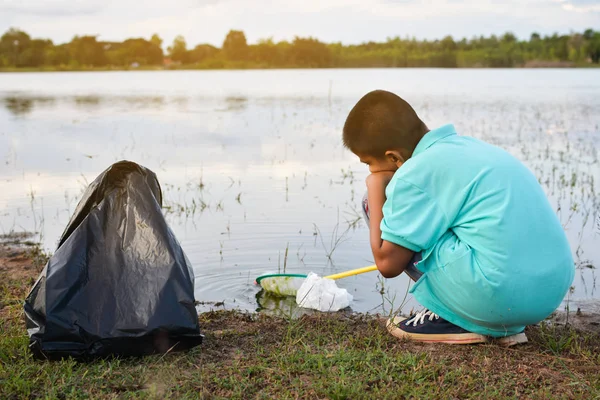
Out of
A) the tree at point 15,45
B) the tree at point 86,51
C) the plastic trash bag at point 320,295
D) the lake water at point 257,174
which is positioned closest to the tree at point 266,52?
the tree at point 86,51

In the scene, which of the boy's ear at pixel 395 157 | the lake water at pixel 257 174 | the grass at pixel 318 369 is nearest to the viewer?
the grass at pixel 318 369

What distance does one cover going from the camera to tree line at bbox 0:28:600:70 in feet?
211

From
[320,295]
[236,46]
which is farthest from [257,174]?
[236,46]

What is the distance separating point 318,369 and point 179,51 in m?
72.1

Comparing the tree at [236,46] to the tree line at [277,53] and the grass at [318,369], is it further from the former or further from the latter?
the grass at [318,369]

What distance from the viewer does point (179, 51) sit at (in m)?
72.1

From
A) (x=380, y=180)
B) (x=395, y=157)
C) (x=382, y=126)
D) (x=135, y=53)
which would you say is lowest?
(x=380, y=180)

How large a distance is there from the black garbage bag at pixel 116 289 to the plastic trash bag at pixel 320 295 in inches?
50.4

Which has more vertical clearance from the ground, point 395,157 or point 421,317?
point 395,157

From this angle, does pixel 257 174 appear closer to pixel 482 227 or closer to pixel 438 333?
pixel 438 333

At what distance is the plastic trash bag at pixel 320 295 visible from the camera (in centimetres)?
442

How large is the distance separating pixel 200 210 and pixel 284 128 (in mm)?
7540

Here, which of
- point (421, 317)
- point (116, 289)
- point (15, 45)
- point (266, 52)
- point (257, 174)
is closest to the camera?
point (116, 289)

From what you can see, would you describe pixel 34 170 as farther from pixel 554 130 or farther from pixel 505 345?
pixel 554 130
